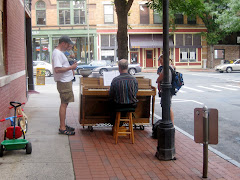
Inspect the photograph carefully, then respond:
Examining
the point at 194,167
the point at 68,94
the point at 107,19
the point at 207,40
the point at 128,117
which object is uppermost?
the point at 107,19

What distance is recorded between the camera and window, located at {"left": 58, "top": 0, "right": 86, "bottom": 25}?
39.4 meters

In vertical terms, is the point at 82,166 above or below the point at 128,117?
below

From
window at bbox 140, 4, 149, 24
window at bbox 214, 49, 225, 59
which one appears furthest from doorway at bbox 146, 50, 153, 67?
window at bbox 214, 49, 225, 59

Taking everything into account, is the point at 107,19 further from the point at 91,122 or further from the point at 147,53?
the point at 91,122

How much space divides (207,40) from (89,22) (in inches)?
534

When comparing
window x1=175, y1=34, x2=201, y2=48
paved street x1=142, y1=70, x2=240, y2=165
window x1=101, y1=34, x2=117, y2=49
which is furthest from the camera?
window x1=175, y1=34, x2=201, y2=48

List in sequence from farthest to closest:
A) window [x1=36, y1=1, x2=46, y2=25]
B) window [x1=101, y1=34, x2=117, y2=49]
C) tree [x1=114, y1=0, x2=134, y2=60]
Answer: window [x1=101, y1=34, x2=117, y2=49] → window [x1=36, y1=1, x2=46, y2=25] → tree [x1=114, y1=0, x2=134, y2=60]

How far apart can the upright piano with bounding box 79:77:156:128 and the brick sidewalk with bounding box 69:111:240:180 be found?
17.4 inches

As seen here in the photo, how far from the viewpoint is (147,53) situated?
41.4 meters

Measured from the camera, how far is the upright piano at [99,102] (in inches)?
292

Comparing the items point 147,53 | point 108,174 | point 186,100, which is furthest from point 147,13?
point 108,174

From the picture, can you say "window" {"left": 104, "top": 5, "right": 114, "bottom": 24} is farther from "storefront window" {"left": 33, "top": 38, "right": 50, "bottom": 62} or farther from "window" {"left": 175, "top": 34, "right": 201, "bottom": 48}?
"window" {"left": 175, "top": 34, "right": 201, "bottom": 48}

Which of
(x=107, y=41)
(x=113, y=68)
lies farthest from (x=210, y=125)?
(x=107, y=41)

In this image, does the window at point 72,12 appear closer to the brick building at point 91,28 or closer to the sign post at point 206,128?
the brick building at point 91,28
